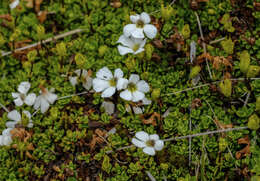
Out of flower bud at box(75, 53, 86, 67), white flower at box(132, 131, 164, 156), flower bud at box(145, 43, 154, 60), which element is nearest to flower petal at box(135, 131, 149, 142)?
white flower at box(132, 131, 164, 156)

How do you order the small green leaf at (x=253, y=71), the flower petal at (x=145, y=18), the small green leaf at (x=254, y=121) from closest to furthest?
the small green leaf at (x=254, y=121) → the small green leaf at (x=253, y=71) → the flower petal at (x=145, y=18)

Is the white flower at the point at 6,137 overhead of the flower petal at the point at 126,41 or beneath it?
beneath

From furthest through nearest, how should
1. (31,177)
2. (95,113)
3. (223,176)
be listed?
(95,113) < (31,177) < (223,176)

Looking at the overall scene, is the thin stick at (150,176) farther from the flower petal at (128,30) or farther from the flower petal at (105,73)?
the flower petal at (128,30)

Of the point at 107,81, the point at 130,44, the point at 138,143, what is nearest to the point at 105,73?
the point at 107,81

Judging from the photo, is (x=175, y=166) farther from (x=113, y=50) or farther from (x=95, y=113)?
(x=113, y=50)

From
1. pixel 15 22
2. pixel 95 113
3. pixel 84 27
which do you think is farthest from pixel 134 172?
pixel 15 22

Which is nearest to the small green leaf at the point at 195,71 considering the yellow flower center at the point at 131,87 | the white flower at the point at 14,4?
→ the yellow flower center at the point at 131,87
